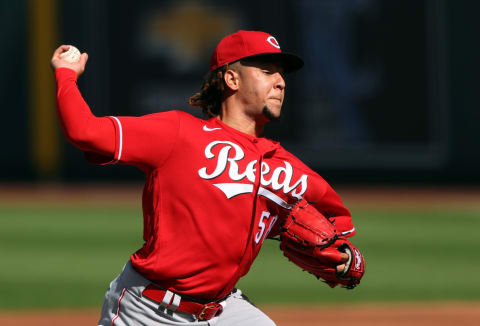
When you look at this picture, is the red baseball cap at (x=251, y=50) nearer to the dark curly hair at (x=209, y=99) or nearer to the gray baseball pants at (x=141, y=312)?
the dark curly hair at (x=209, y=99)

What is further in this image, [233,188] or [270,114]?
[270,114]

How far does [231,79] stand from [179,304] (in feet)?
3.10

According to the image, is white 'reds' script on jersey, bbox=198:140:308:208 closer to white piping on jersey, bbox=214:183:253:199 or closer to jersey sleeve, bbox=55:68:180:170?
white piping on jersey, bbox=214:183:253:199

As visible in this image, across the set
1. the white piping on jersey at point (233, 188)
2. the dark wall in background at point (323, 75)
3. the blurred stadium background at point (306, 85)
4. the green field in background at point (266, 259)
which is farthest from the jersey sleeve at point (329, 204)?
the dark wall in background at point (323, 75)

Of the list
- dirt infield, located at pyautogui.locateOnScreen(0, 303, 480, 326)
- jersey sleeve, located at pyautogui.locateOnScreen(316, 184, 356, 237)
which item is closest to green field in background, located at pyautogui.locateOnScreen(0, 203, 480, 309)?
dirt infield, located at pyautogui.locateOnScreen(0, 303, 480, 326)

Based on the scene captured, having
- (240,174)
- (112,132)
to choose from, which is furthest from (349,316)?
(112,132)

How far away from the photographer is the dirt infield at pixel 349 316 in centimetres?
635

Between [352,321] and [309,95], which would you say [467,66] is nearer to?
[309,95]

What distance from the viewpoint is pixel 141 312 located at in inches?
120

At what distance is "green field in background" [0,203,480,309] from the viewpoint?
7.64 metres

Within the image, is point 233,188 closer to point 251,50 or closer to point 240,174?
point 240,174

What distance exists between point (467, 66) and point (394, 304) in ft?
33.5

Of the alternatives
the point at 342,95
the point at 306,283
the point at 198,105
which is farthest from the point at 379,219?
the point at 198,105

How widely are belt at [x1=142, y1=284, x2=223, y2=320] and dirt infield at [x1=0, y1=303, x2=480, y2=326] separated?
10.9 feet
